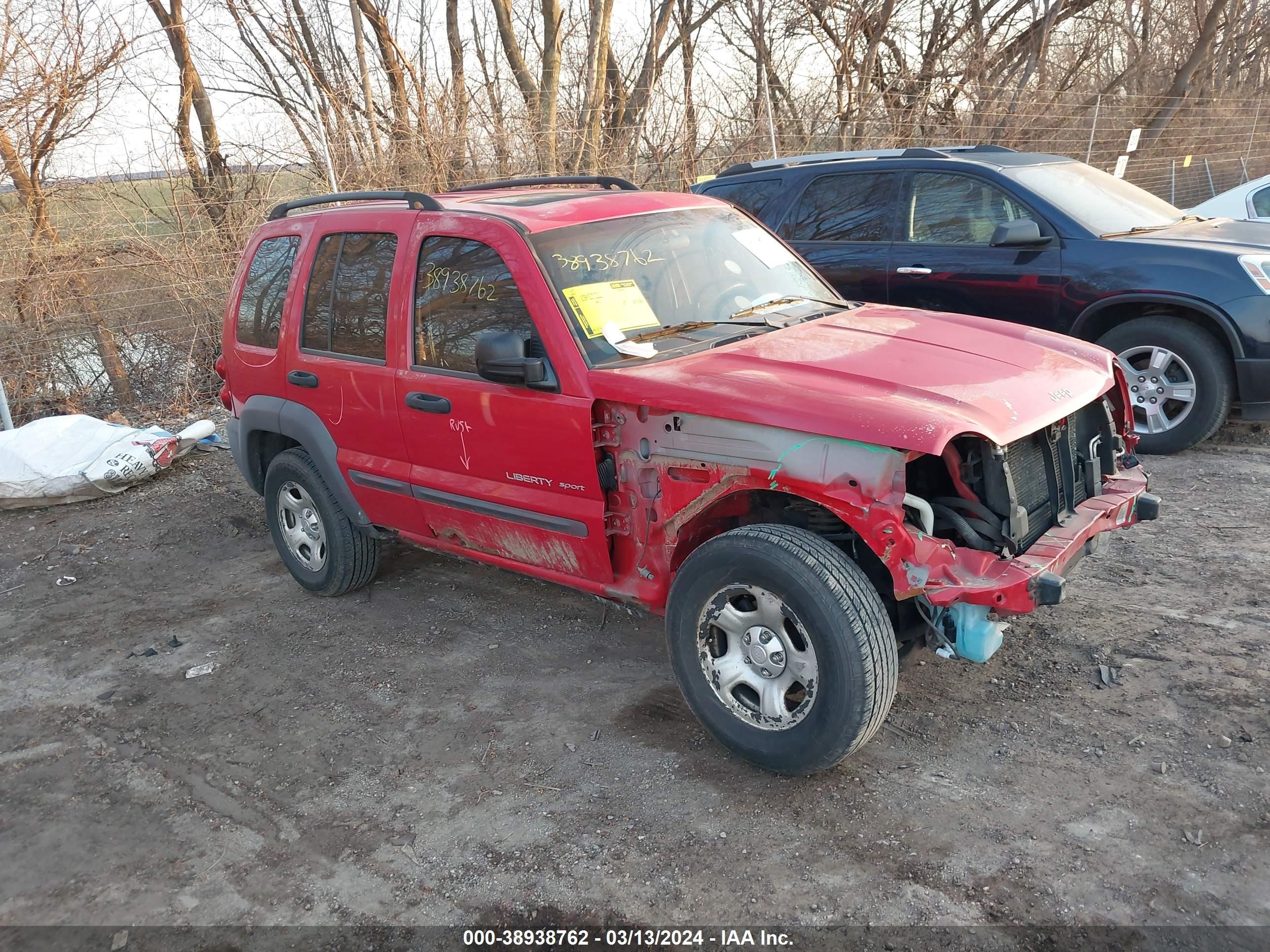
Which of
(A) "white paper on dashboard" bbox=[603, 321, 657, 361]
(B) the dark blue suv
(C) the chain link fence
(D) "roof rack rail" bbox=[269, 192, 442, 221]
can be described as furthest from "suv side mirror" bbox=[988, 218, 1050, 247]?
(C) the chain link fence

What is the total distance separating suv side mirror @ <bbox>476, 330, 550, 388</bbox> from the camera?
3.60 metres

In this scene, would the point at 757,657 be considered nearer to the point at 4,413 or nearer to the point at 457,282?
the point at 457,282

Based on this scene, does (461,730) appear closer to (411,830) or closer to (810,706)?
(411,830)

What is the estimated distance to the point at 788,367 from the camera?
136 inches

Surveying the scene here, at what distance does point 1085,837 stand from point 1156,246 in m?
4.56

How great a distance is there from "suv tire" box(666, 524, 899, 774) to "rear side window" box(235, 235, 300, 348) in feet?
9.43

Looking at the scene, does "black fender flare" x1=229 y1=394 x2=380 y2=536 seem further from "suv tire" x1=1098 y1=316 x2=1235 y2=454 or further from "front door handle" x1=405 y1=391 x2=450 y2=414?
"suv tire" x1=1098 y1=316 x2=1235 y2=454

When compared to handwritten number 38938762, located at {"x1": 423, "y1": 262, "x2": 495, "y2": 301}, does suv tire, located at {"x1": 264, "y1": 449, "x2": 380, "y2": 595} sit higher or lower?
lower

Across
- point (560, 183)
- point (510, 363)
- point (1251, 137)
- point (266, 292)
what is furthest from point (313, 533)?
point (1251, 137)

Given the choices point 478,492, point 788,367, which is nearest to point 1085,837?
point 788,367

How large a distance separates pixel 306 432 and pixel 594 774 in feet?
7.96

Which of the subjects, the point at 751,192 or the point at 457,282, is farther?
the point at 751,192

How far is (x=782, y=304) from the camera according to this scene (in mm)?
4367

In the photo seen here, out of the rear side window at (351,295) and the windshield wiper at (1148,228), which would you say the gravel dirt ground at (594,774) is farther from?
the windshield wiper at (1148,228)
